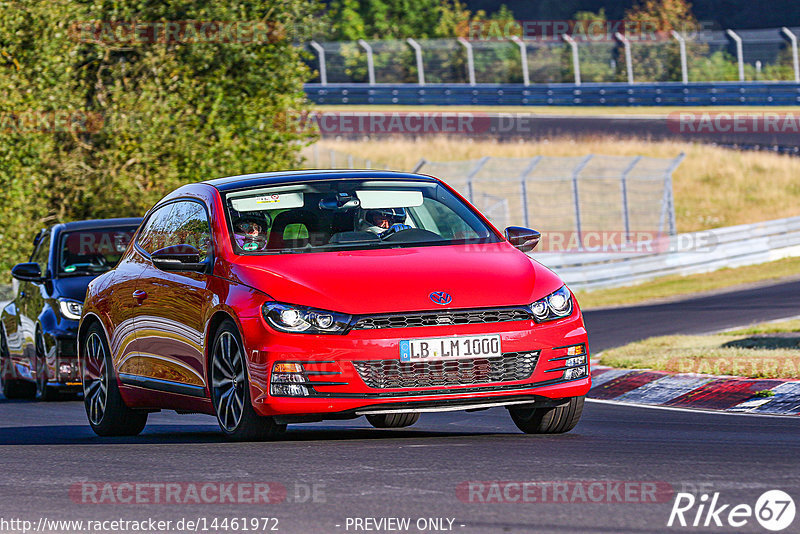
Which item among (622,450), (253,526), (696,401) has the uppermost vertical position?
(253,526)

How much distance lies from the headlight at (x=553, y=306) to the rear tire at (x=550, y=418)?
557 mm

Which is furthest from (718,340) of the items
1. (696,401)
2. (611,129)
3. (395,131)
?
(395,131)

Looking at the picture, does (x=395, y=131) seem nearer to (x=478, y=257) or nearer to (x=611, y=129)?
(x=611, y=129)

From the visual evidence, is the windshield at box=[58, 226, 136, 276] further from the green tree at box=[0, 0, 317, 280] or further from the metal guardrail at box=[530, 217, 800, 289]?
the metal guardrail at box=[530, 217, 800, 289]

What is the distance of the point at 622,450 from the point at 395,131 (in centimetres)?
4526

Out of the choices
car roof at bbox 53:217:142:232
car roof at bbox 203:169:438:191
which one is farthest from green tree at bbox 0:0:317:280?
car roof at bbox 203:169:438:191

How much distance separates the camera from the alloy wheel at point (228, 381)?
8.05 metres

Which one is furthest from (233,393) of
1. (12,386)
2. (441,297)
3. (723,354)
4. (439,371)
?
(12,386)

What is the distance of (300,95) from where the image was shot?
88.0 ft

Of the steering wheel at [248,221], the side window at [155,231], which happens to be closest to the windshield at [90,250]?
the side window at [155,231]

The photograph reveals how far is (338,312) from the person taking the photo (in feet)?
25.1

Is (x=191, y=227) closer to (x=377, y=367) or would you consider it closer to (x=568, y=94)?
(x=377, y=367)

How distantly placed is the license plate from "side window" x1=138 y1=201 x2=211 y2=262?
1668mm

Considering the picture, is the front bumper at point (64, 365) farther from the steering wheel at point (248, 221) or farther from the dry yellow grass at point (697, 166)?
the dry yellow grass at point (697, 166)
